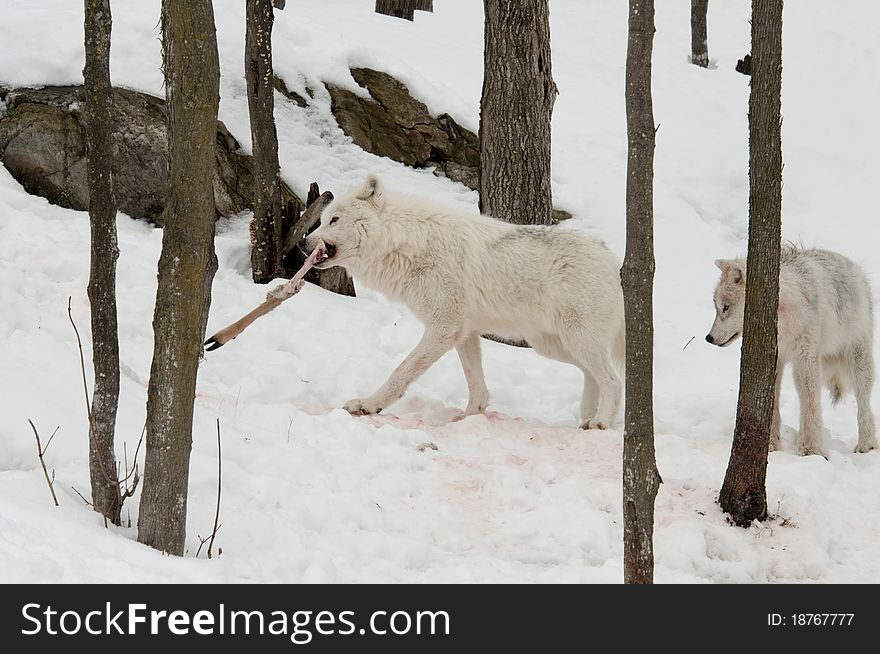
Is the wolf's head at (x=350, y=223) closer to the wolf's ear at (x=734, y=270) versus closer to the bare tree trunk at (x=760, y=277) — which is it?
the wolf's ear at (x=734, y=270)

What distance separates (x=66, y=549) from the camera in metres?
4.11

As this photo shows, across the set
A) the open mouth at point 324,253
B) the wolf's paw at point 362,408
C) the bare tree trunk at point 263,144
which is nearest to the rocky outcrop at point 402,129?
the bare tree trunk at point 263,144

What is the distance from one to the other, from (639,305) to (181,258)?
6.46 feet

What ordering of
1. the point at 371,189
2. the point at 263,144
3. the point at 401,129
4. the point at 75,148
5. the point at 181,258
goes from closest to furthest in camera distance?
the point at 181,258 < the point at 371,189 < the point at 263,144 < the point at 75,148 < the point at 401,129

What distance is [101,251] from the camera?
4844 mm

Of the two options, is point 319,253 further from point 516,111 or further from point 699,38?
point 699,38

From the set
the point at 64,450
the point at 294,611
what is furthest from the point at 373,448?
the point at 294,611

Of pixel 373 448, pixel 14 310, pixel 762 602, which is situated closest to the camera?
pixel 762 602

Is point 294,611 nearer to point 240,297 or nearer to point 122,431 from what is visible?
point 122,431

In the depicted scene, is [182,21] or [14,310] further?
[14,310]

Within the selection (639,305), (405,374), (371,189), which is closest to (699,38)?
(371,189)

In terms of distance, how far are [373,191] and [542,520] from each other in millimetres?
3604

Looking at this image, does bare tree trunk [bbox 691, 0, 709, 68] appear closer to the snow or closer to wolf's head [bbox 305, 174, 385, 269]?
the snow

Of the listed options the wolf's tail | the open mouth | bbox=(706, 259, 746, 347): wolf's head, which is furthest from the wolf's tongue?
the wolf's tail
